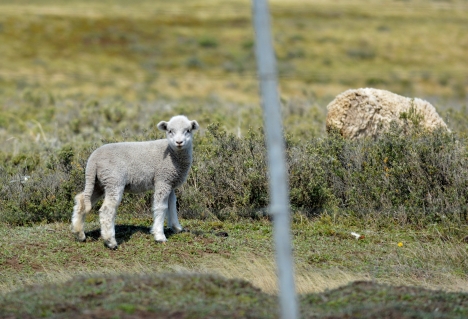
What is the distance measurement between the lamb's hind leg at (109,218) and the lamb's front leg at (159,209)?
1.94 feet

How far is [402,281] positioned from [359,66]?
163ft

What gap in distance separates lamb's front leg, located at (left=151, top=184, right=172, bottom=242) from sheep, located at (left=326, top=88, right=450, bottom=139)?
568cm

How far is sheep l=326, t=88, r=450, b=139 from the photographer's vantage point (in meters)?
14.6

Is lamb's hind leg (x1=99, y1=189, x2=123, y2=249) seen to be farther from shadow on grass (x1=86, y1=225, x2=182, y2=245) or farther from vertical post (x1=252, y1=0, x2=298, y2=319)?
vertical post (x1=252, y1=0, x2=298, y2=319)

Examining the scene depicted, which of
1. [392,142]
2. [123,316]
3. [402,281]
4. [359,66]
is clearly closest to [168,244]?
[402,281]

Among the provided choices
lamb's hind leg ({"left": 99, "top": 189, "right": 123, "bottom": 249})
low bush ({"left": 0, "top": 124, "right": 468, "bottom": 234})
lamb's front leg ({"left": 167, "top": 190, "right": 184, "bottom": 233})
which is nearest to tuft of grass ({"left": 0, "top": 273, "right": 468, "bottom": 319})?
lamb's hind leg ({"left": 99, "top": 189, "right": 123, "bottom": 249})

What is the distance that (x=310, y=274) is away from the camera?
873 cm

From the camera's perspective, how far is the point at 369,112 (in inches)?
575

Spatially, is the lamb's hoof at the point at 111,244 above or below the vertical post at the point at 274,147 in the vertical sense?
below

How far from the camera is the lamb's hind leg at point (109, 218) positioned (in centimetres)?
969

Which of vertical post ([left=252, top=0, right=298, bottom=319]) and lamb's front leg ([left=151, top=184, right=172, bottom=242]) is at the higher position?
vertical post ([left=252, top=0, right=298, bottom=319])

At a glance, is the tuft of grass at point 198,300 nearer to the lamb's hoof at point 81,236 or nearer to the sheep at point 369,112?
the lamb's hoof at point 81,236

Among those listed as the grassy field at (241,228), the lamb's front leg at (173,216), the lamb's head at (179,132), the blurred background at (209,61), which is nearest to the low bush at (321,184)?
the grassy field at (241,228)

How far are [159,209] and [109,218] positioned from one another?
0.75m
